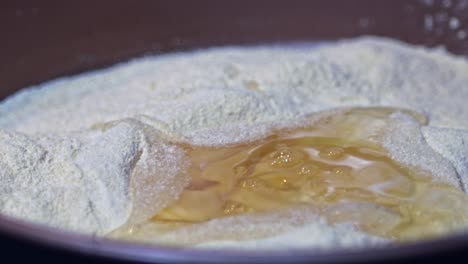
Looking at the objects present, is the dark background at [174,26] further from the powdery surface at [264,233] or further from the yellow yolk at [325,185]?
the powdery surface at [264,233]

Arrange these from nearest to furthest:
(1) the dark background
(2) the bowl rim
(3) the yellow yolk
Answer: (2) the bowl rim < (3) the yellow yolk < (1) the dark background

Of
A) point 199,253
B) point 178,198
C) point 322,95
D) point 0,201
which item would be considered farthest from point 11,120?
point 199,253

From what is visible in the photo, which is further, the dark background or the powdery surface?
the dark background

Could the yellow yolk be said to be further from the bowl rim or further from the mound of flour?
the bowl rim

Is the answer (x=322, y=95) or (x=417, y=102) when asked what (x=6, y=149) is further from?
(x=417, y=102)

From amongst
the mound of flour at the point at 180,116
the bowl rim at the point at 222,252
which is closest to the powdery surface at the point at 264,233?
the mound of flour at the point at 180,116

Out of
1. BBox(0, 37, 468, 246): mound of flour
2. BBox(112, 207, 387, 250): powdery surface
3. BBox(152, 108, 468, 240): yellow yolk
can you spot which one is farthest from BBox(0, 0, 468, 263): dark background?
BBox(112, 207, 387, 250): powdery surface
